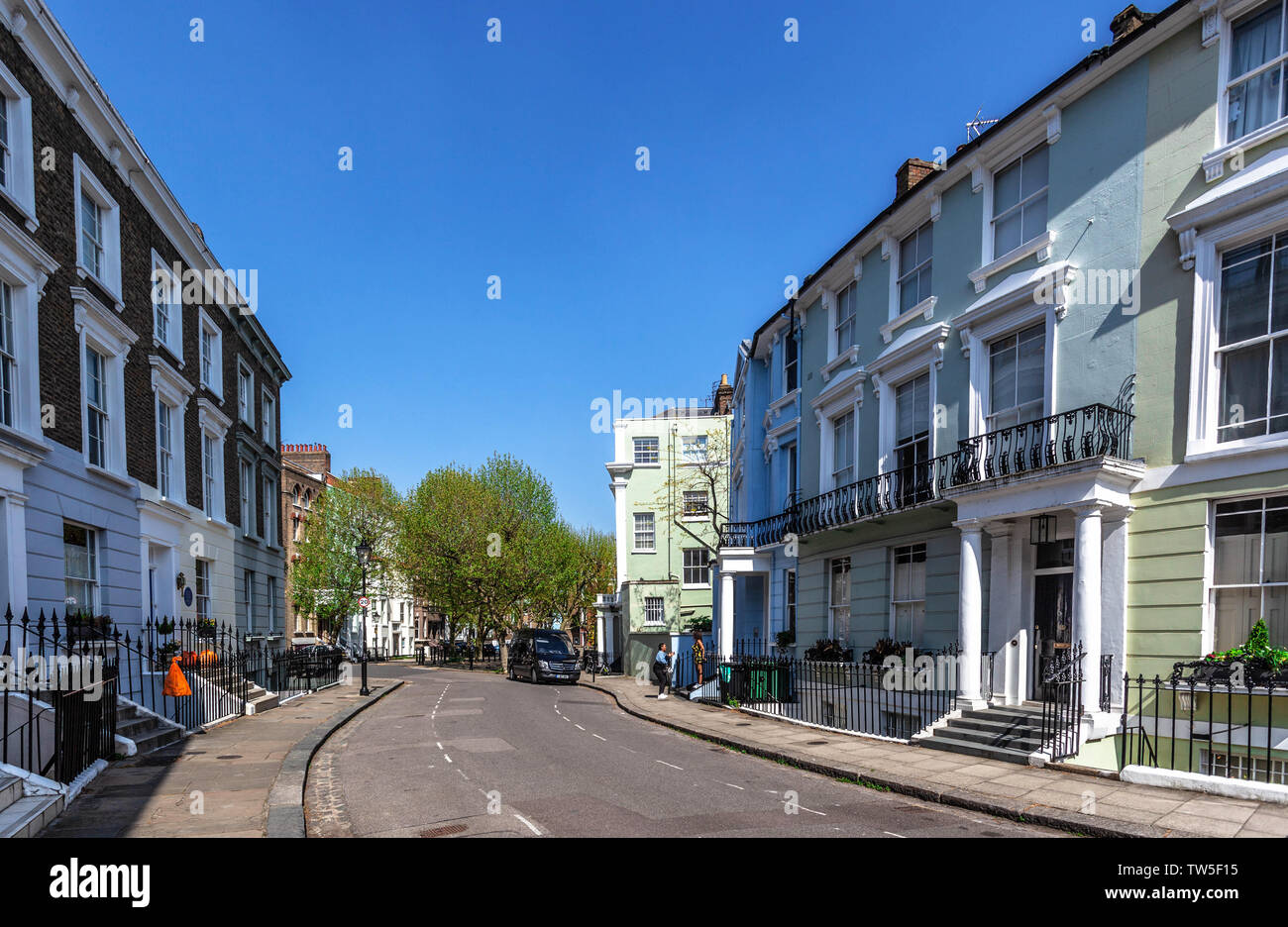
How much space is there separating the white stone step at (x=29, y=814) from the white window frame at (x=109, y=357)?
7.82m

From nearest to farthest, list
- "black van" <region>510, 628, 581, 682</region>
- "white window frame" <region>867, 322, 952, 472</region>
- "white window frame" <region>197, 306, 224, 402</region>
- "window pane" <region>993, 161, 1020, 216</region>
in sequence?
1. "window pane" <region>993, 161, 1020, 216</region>
2. "white window frame" <region>867, 322, 952, 472</region>
3. "white window frame" <region>197, 306, 224, 402</region>
4. "black van" <region>510, 628, 581, 682</region>

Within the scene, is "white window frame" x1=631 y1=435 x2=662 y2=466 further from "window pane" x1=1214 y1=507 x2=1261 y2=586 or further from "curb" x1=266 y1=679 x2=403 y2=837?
"window pane" x1=1214 y1=507 x2=1261 y2=586

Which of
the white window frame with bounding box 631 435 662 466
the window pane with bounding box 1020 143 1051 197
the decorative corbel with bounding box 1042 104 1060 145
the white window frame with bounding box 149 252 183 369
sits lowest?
the white window frame with bounding box 631 435 662 466

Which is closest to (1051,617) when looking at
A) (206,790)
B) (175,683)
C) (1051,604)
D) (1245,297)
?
(1051,604)

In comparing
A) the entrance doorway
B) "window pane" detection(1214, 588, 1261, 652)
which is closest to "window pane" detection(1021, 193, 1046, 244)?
the entrance doorway

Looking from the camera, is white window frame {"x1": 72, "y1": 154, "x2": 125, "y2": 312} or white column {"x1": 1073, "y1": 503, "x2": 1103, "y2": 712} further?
white window frame {"x1": 72, "y1": 154, "x2": 125, "y2": 312}

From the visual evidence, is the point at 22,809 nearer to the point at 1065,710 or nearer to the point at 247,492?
the point at 1065,710

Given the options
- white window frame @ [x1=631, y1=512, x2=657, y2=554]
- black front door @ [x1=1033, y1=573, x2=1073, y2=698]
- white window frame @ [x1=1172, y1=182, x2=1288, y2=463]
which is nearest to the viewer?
white window frame @ [x1=1172, y1=182, x2=1288, y2=463]

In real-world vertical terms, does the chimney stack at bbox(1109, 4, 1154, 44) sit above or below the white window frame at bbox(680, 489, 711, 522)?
above

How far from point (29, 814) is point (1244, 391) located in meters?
14.2

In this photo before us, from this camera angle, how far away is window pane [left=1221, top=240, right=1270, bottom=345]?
10047 millimetres

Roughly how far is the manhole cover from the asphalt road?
0.06 ft

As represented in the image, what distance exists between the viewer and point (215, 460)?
21469 millimetres

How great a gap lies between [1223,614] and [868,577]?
25.1 feet
